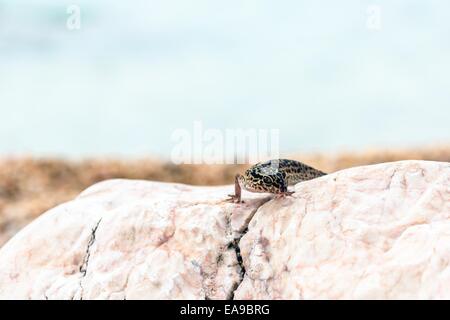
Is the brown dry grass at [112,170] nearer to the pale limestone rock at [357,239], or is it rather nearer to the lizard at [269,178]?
the lizard at [269,178]

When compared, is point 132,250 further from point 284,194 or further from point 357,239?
point 357,239

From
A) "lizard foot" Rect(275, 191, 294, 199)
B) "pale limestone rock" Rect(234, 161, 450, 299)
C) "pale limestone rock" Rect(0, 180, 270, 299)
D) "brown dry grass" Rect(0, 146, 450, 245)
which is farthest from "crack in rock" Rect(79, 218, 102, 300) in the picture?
"brown dry grass" Rect(0, 146, 450, 245)

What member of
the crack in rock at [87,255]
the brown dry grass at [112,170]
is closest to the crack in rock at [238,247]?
the crack in rock at [87,255]

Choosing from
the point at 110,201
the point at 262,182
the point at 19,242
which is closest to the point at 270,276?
the point at 262,182

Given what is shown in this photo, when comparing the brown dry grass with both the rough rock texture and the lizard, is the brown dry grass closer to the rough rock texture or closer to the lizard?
the lizard

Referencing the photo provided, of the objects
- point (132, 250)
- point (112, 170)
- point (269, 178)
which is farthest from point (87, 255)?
point (112, 170)

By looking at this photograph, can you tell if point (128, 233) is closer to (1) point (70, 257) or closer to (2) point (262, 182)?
(1) point (70, 257)
